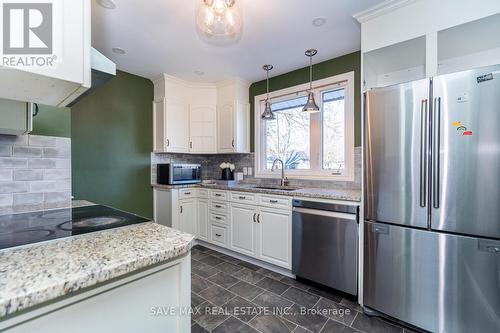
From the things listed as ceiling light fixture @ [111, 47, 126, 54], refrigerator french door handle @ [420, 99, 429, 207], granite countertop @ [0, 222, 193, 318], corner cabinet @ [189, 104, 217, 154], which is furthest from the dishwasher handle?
ceiling light fixture @ [111, 47, 126, 54]

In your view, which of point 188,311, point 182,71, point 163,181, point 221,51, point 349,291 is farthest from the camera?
point 163,181

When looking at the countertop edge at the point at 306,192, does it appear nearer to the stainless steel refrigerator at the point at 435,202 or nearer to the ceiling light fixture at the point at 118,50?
the stainless steel refrigerator at the point at 435,202

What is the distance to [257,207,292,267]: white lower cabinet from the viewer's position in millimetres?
2436

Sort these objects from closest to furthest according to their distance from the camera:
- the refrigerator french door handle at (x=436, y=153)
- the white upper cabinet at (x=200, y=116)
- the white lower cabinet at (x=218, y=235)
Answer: the refrigerator french door handle at (x=436, y=153)
the white lower cabinet at (x=218, y=235)
the white upper cabinet at (x=200, y=116)

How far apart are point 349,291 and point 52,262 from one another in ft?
7.11

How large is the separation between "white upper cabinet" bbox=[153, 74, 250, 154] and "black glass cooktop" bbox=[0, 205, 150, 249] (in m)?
2.11

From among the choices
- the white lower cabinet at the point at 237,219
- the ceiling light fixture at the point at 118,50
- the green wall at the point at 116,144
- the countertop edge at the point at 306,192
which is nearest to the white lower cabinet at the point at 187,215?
the white lower cabinet at the point at 237,219

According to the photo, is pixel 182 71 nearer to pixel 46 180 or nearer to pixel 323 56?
pixel 323 56

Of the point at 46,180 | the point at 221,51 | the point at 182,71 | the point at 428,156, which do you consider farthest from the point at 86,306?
the point at 182,71

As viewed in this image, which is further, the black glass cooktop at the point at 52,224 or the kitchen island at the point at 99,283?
the black glass cooktop at the point at 52,224

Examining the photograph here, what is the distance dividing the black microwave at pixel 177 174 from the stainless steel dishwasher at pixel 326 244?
1.80 m

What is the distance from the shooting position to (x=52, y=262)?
65 cm

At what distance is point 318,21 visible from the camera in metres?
2.04

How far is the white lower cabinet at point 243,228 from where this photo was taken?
2.75 meters
